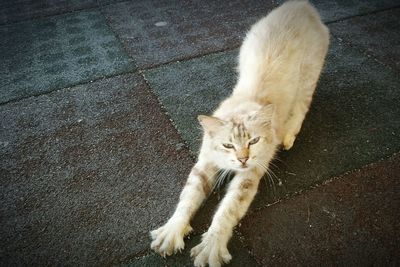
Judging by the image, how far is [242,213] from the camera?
211 cm

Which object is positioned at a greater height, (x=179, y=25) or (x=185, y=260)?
(x=179, y=25)

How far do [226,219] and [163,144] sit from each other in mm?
967

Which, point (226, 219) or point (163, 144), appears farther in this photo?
point (163, 144)

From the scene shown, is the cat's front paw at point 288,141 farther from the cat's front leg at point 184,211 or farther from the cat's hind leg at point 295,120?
the cat's front leg at point 184,211

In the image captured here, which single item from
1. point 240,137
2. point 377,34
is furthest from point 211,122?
point 377,34

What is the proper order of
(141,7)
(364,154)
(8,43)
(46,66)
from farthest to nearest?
(141,7)
(8,43)
(46,66)
(364,154)

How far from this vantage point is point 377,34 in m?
4.01

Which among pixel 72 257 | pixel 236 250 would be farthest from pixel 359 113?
pixel 72 257

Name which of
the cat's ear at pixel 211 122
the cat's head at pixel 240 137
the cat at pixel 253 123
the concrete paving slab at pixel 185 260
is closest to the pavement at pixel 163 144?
the concrete paving slab at pixel 185 260

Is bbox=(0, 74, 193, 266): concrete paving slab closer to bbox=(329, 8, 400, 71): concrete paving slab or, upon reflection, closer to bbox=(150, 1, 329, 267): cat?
bbox=(150, 1, 329, 267): cat

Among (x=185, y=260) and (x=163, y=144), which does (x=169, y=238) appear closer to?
(x=185, y=260)

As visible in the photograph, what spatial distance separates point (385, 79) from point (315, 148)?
50.5 inches

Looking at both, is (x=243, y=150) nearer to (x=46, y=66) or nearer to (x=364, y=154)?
(x=364, y=154)

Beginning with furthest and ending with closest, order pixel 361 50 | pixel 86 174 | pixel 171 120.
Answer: pixel 361 50
pixel 171 120
pixel 86 174
